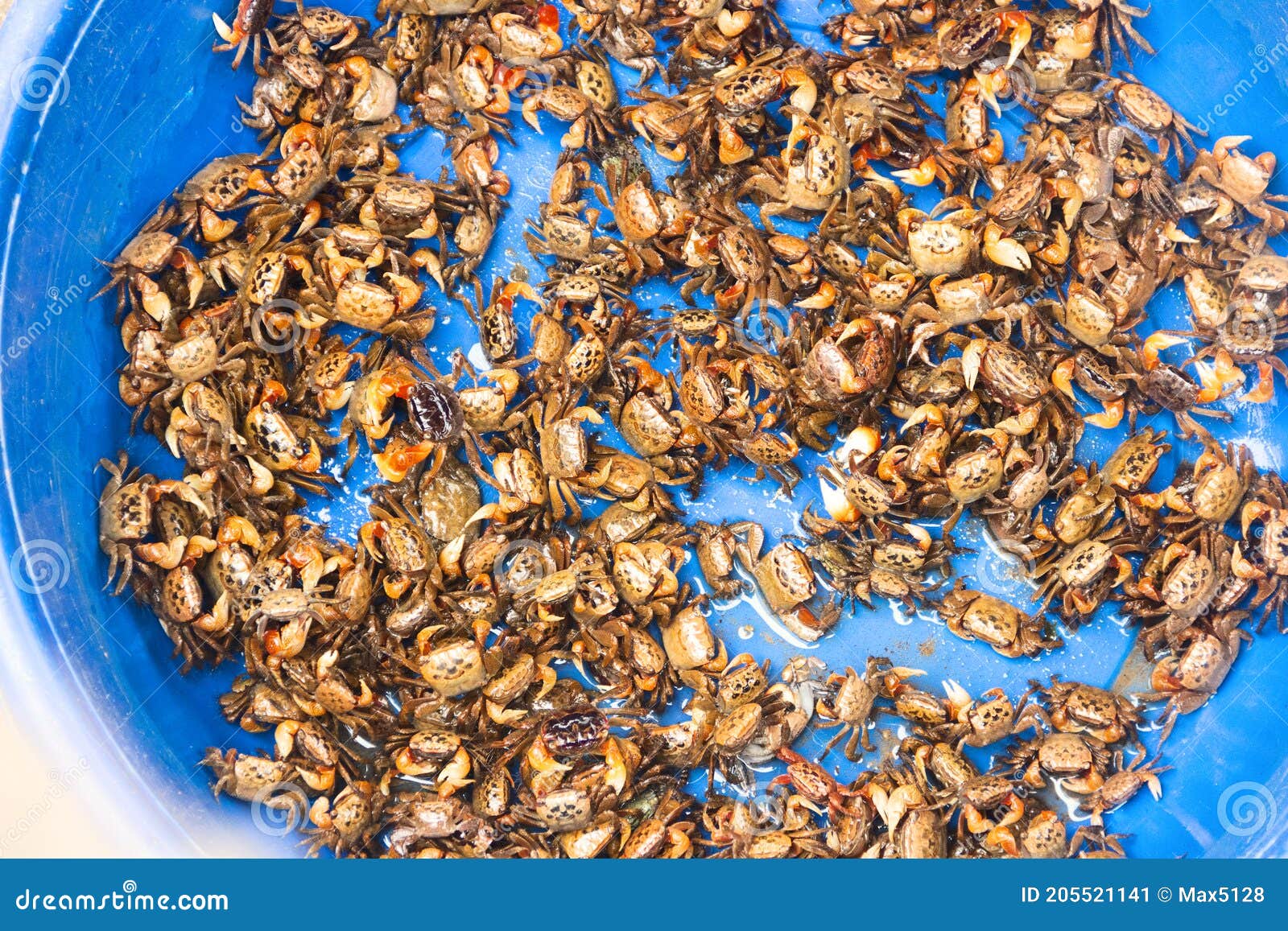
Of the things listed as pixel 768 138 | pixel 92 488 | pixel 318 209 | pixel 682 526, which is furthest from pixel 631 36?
pixel 92 488

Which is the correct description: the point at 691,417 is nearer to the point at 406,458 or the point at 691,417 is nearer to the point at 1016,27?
the point at 406,458

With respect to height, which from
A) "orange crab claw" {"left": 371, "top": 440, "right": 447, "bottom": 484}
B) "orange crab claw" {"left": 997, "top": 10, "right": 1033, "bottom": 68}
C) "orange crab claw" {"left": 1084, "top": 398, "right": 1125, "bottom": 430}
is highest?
"orange crab claw" {"left": 997, "top": 10, "right": 1033, "bottom": 68}

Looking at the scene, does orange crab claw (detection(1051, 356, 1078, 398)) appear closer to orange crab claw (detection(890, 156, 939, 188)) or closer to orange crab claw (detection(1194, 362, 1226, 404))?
orange crab claw (detection(1194, 362, 1226, 404))

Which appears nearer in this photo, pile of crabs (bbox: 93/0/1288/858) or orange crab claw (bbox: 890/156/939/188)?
pile of crabs (bbox: 93/0/1288/858)

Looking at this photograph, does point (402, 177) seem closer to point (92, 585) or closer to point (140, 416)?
point (140, 416)

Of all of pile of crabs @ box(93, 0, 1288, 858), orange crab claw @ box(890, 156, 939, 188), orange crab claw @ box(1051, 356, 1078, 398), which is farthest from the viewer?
orange crab claw @ box(890, 156, 939, 188)

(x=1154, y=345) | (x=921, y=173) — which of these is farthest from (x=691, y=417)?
(x=1154, y=345)

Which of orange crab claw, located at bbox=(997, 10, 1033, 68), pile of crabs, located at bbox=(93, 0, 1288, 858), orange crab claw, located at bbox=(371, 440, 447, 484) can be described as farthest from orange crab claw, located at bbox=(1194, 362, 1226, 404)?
orange crab claw, located at bbox=(371, 440, 447, 484)

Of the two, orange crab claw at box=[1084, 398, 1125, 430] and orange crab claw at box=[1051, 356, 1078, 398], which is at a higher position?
orange crab claw at box=[1051, 356, 1078, 398]
